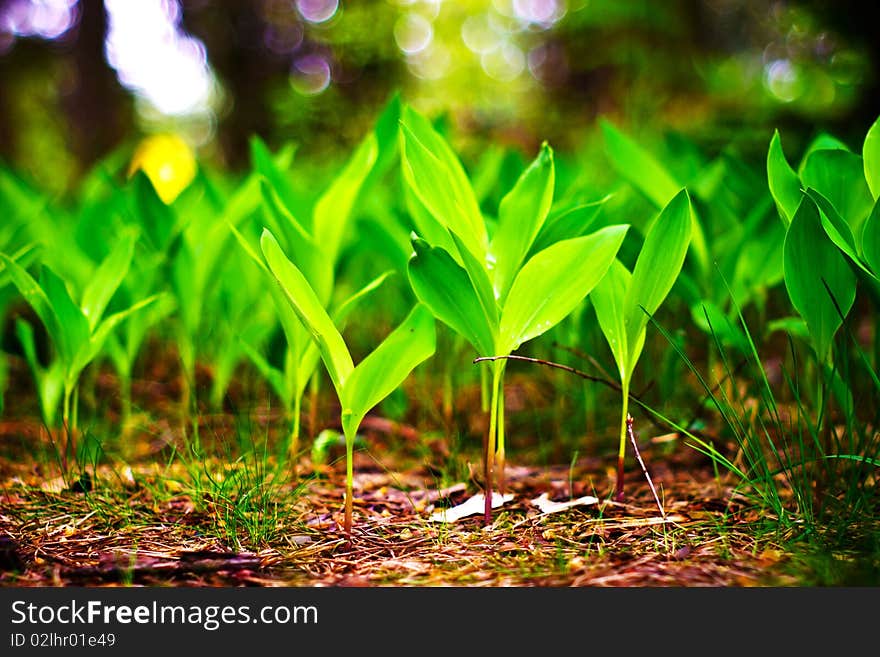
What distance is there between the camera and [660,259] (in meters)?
1.14

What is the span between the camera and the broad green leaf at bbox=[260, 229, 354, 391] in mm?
976

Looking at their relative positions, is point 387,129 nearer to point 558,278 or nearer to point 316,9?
point 558,278

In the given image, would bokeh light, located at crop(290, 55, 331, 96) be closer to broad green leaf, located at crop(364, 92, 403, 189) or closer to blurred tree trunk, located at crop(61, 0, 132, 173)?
blurred tree trunk, located at crop(61, 0, 132, 173)

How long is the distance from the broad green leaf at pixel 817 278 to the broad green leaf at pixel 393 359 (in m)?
0.55

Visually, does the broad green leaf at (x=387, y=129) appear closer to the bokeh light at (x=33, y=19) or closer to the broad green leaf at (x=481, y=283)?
the broad green leaf at (x=481, y=283)

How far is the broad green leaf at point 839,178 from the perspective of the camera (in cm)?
120

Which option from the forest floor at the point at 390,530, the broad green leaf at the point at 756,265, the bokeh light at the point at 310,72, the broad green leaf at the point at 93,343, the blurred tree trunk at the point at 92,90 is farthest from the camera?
the bokeh light at the point at 310,72

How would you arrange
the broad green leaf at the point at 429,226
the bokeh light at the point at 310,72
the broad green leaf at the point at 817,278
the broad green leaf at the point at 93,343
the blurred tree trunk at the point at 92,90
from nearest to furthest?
1. the broad green leaf at the point at 817,278
2. the broad green leaf at the point at 429,226
3. the broad green leaf at the point at 93,343
4. the blurred tree trunk at the point at 92,90
5. the bokeh light at the point at 310,72

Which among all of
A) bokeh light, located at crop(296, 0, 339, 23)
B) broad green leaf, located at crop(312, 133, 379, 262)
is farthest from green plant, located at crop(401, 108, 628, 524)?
bokeh light, located at crop(296, 0, 339, 23)

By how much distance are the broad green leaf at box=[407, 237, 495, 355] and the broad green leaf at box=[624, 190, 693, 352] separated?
248 mm

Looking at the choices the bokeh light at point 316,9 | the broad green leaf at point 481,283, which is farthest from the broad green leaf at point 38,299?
the bokeh light at point 316,9

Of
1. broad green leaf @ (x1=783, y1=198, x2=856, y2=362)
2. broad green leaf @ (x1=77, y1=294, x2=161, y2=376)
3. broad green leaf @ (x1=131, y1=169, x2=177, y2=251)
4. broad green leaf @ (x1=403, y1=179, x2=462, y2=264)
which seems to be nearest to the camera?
broad green leaf @ (x1=783, y1=198, x2=856, y2=362)

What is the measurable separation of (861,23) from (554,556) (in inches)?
95.7

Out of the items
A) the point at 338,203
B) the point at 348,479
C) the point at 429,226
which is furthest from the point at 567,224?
the point at 348,479
